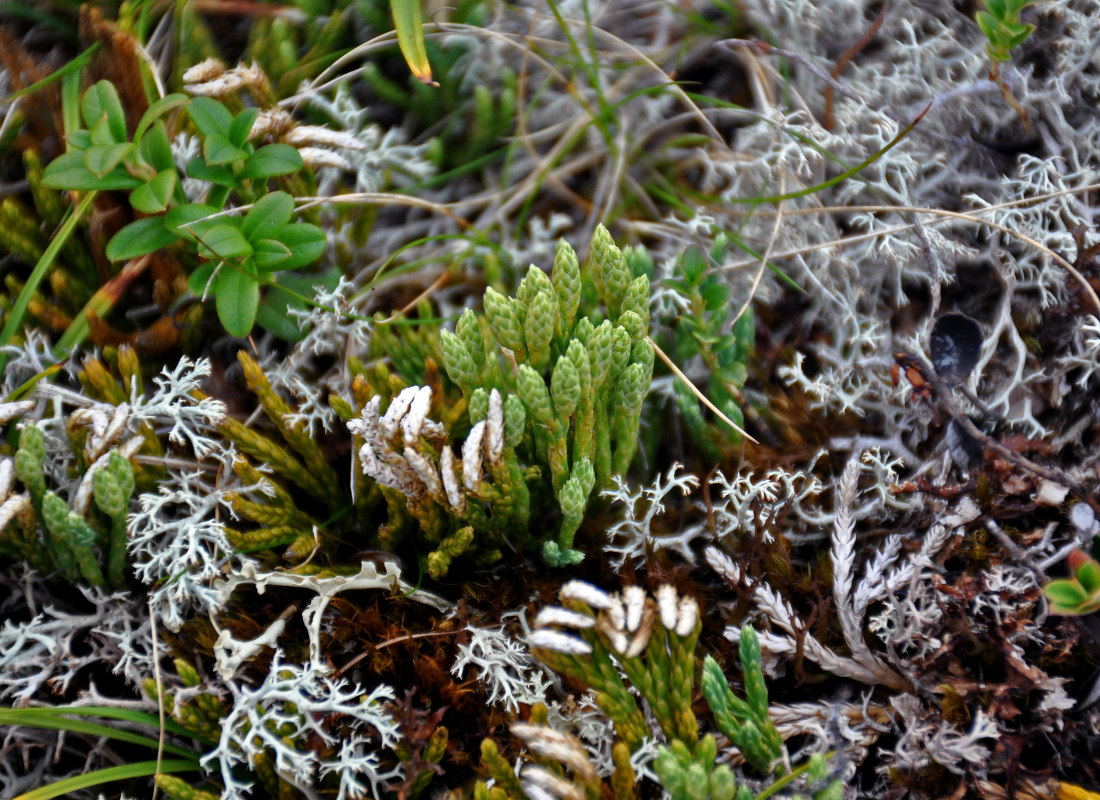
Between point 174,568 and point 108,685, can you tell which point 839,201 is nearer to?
point 174,568

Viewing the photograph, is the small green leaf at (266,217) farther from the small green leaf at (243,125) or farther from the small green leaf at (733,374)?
the small green leaf at (733,374)

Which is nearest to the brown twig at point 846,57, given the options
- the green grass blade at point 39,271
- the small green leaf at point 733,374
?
the small green leaf at point 733,374

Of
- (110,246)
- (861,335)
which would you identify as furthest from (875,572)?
(110,246)

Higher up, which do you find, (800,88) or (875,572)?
Result: (800,88)

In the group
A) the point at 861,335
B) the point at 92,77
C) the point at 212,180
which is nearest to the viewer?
the point at 212,180

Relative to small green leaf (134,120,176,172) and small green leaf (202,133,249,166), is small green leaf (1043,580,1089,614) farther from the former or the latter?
small green leaf (134,120,176,172)

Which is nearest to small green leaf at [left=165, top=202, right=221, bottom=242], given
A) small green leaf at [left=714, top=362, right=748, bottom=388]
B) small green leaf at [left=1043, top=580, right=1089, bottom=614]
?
small green leaf at [left=714, top=362, right=748, bottom=388]
